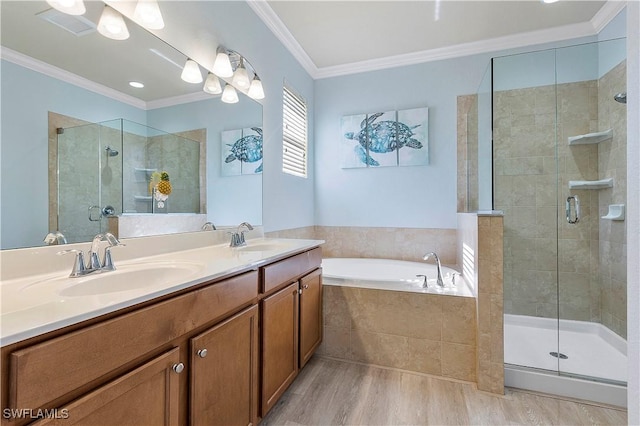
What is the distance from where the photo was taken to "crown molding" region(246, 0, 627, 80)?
225 centimetres

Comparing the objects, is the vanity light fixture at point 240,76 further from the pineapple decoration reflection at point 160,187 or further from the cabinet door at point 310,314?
the cabinet door at point 310,314

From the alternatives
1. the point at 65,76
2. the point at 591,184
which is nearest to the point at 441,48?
the point at 591,184

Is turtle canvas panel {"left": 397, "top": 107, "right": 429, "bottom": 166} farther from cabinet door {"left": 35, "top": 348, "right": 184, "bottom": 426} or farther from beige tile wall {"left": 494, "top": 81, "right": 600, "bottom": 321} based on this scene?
cabinet door {"left": 35, "top": 348, "right": 184, "bottom": 426}

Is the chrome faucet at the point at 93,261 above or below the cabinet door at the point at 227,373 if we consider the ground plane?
above

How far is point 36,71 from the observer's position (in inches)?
39.4

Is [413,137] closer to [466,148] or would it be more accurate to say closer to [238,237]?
[466,148]

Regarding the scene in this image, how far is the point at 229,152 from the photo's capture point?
77.9 inches

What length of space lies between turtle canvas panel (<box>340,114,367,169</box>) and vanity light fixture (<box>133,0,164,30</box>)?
2.06 m

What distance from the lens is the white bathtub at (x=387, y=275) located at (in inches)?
79.4

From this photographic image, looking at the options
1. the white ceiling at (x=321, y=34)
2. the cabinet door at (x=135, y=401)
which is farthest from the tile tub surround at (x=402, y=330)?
the white ceiling at (x=321, y=34)

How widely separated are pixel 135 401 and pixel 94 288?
1.37ft

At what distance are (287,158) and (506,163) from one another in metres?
2.02

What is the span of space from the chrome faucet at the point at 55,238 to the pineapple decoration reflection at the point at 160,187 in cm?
43

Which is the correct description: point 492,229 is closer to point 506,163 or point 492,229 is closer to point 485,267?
point 485,267
